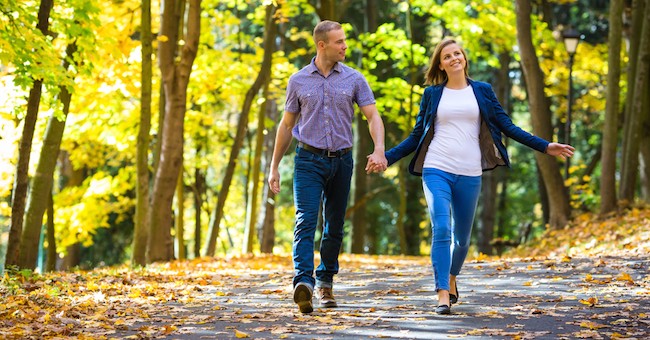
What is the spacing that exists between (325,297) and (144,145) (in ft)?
23.1

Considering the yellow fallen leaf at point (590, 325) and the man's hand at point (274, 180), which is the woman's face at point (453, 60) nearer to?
the man's hand at point (274, 180)

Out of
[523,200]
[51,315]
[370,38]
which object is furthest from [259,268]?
[523,200]

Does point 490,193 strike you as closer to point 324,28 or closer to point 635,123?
point 635,123

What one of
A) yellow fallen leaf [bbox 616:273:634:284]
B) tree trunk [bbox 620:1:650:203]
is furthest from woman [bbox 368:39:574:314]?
tree trunk [bbox 620:1:650:203]

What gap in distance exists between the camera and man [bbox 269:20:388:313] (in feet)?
23.5

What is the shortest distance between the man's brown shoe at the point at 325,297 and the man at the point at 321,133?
333mm

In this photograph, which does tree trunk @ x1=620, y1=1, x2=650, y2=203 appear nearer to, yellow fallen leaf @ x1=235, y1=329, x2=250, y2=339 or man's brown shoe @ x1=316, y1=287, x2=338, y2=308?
man's brown shoe @ x1=316, y1=287, x2=338, y2=308

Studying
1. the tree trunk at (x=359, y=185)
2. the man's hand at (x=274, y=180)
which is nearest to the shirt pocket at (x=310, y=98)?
the man's hand at (x=274, y=180)

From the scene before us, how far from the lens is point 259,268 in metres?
13.7

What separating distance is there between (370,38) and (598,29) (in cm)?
865

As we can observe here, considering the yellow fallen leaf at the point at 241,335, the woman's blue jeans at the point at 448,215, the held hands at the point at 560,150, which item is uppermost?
the held hands at the point at 560,150

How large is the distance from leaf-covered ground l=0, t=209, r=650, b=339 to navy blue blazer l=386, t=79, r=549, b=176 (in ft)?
4.02

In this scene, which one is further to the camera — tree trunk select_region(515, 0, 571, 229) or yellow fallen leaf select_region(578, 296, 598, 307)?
tree trunk select_region(515, 0, 571, 229)

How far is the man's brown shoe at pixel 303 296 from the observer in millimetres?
7020
